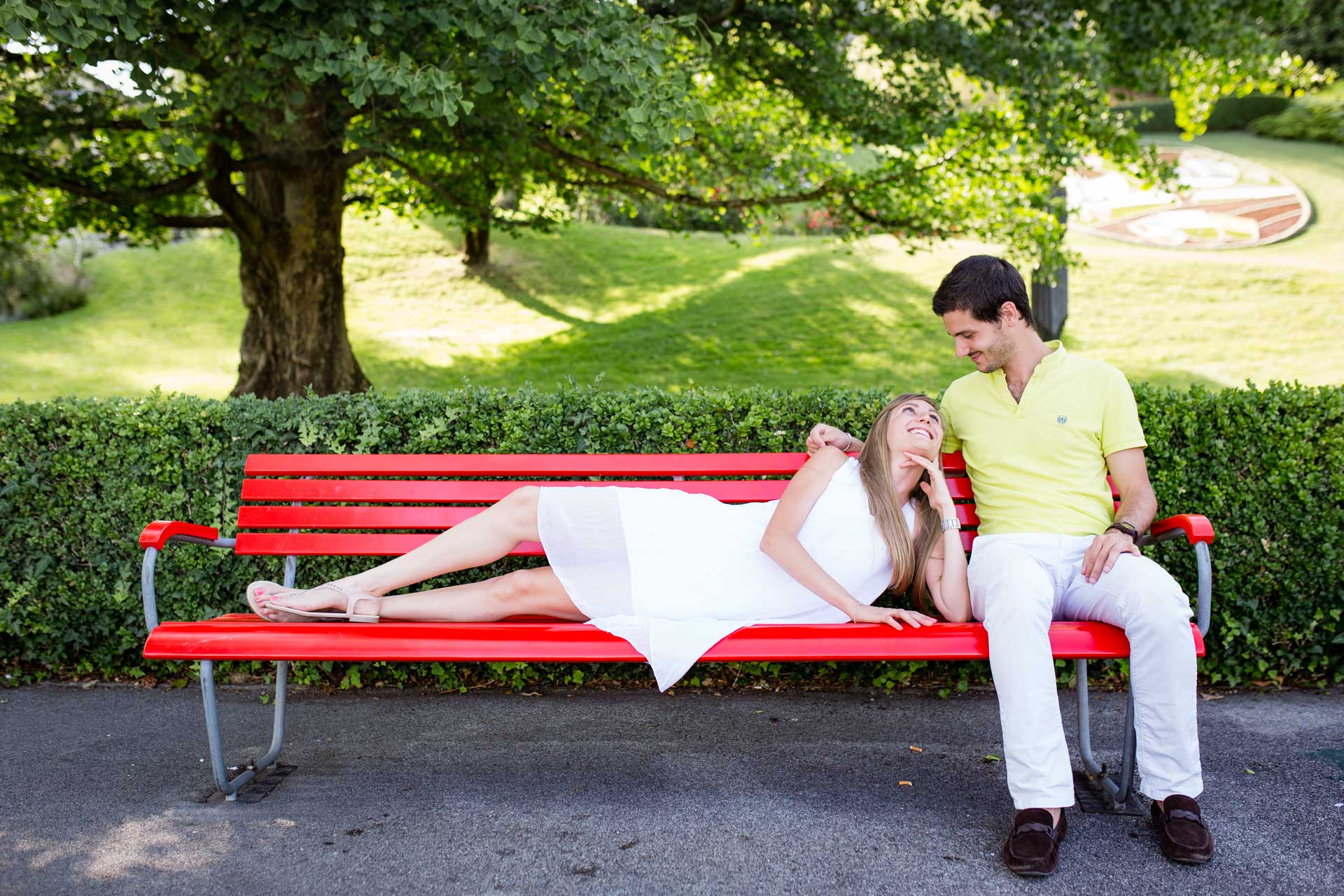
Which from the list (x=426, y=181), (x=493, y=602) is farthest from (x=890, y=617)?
(x=426, y=181)

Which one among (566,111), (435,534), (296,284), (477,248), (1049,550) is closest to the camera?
(1049,550)

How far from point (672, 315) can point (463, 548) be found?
11634 millimetres

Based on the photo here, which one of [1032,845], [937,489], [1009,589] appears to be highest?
[937,489]

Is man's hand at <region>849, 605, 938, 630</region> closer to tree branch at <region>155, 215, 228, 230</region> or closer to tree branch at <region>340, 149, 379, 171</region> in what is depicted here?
tree branch at <region>340, 149, 379, 171</region>

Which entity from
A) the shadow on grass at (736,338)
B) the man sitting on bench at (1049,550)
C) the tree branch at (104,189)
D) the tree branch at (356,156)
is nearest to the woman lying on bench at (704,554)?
the man sitting on bench at (1049,550)

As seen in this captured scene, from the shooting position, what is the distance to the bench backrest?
379cm

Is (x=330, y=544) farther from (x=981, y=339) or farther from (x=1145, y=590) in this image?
(x=1145, y=590)

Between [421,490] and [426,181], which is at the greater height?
[426,181]

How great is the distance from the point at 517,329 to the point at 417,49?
29.5ft

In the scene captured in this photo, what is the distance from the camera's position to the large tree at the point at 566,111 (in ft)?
17.6

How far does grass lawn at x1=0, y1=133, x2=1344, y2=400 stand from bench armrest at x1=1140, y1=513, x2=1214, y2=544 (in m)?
7.90

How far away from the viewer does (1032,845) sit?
109 inches

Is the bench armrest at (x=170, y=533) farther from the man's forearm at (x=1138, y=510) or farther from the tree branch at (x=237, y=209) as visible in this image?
the tree branch at (x=237, y=209)

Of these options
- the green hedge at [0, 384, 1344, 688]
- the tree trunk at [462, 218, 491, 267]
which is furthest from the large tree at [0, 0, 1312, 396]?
the tree trunk at [462, 218, 491, 267]
